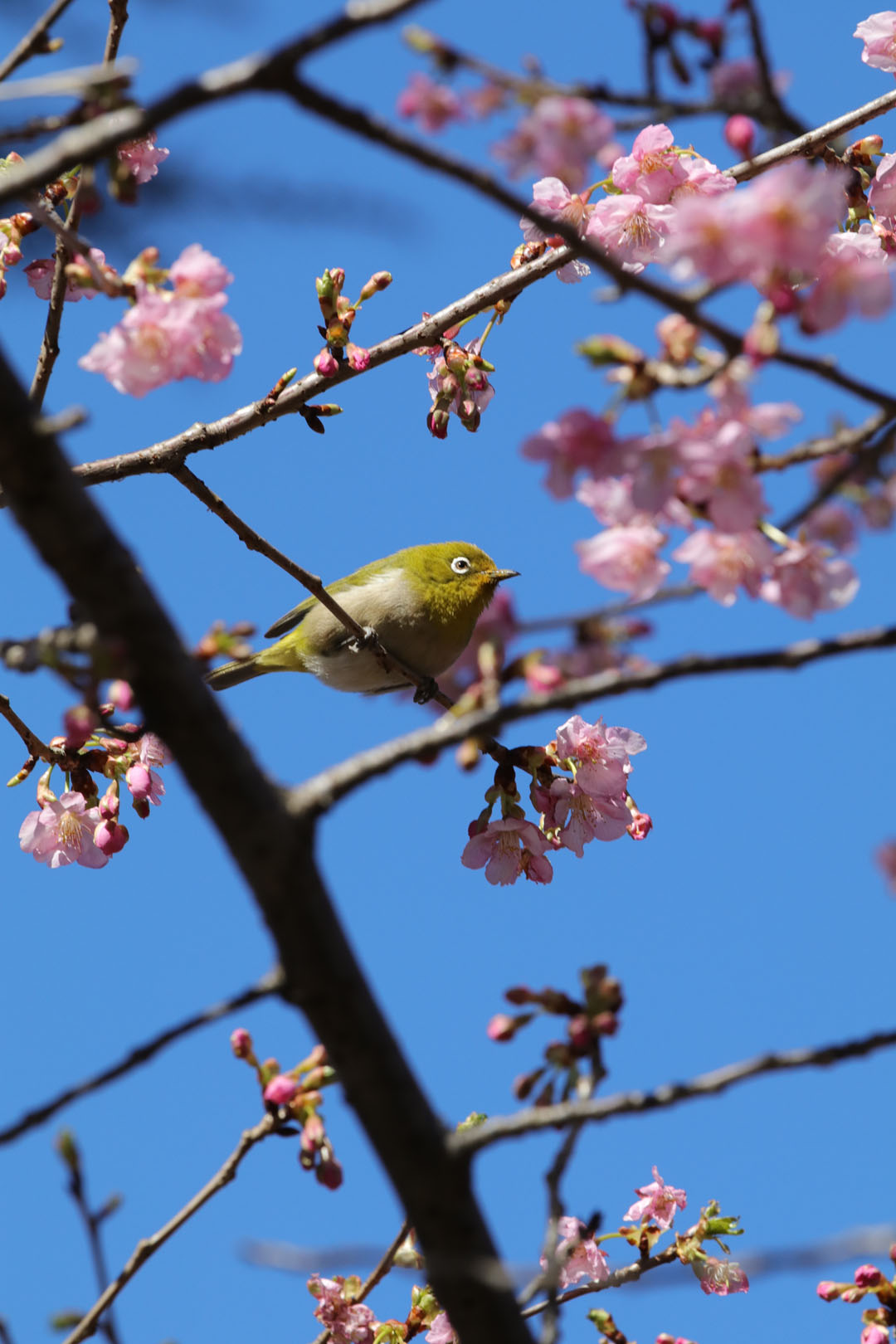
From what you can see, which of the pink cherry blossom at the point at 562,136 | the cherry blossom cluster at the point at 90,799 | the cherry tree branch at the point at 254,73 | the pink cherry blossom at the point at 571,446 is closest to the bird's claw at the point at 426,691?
the cherry blossom cluster at the point at 90,799

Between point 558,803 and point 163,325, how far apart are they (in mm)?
2028

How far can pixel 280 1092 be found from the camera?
9.47ft

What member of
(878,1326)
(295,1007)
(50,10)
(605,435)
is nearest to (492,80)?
(605,435)

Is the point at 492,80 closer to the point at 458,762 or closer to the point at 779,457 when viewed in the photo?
the point at 779,457

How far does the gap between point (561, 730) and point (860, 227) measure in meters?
2.16

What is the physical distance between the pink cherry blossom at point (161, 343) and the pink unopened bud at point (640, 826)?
2137mm

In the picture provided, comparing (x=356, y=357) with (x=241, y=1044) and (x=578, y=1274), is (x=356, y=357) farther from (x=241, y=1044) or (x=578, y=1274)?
(x=578, y=1274)

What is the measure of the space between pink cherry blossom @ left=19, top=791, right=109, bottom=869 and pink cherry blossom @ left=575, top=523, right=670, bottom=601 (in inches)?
100

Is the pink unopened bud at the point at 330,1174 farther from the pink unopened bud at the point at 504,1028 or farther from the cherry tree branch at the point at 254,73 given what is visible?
the cherry tree branch at the point at 254,73

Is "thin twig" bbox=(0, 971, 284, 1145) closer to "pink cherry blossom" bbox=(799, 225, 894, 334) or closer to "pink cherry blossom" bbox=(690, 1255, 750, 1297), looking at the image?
"pink cherry blossom" bbox=(799, 225, 894, 334)

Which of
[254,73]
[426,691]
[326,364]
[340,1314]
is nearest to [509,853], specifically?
[340,1314]

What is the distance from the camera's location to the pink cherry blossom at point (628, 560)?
8.14 feet

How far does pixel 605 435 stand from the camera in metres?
2.23

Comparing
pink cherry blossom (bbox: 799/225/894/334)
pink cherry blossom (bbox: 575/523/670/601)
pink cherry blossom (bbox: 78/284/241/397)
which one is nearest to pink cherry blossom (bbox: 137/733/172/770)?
pink cherry blossom (bbox: 78/284/241/397)
